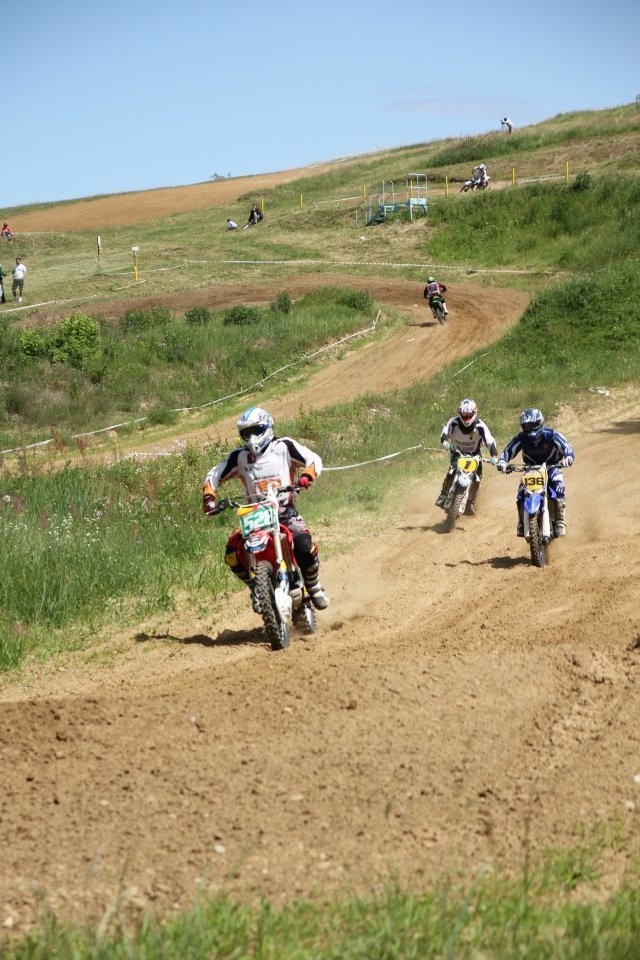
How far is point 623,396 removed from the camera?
86.0 feet

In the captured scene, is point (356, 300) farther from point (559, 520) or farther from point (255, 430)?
point (255, 430)

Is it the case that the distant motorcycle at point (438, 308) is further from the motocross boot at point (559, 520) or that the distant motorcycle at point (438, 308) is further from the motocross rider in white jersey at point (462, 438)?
the motocross boot at point (559, 520)

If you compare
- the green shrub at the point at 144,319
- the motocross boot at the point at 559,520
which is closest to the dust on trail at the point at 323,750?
the motocross boot at the point at 559,520

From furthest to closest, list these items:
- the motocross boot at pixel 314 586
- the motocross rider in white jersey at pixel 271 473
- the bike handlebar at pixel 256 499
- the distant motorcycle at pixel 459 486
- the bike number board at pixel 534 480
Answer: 1. the distant motorcycle at pixel 459 486
2. the bike number board at pixel 534 480
3. the motocross boot at pixel 314 586
4. the motocross rider in white jersey at pixel 271 473
5. the bike handlebar at pixel 256 499

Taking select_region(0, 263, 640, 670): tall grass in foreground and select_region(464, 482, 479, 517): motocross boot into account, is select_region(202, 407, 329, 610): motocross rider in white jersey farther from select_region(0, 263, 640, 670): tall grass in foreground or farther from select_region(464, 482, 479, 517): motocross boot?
select_region(464, 482, 479, 517): motocross boot

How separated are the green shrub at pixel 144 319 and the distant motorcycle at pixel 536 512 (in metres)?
24.1

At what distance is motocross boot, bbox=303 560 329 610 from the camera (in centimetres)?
1084

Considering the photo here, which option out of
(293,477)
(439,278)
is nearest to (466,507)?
(293,477)

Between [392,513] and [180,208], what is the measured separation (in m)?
65.9

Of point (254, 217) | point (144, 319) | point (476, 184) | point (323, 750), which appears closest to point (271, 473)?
point (323, 750)

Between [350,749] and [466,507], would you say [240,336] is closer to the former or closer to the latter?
[466,507]

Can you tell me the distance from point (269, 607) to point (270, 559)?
1.42 ft

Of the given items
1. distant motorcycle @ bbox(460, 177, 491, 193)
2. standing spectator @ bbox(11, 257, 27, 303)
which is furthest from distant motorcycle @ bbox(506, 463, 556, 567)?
distant motorcycle @ bbox(460, 177, 491, 193)

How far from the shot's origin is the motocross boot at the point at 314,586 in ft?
35.6
